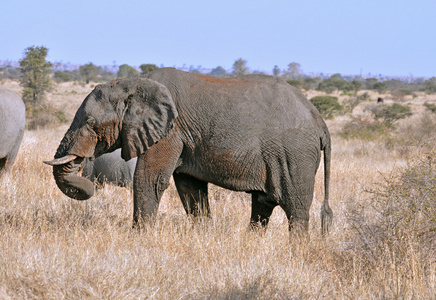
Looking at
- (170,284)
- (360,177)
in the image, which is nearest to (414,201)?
(170,284)

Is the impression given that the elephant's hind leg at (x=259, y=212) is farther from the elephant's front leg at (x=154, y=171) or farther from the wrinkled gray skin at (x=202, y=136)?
the elephant's front leg at (x=154, y=171)

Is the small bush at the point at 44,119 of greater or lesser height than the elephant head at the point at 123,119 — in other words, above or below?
below

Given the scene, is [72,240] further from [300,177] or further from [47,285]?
[300,177]

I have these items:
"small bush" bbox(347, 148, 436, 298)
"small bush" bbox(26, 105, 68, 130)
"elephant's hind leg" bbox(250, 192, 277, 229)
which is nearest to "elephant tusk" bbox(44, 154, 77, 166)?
"elephant's hind leg" bbox(250, 192, 277, 229)

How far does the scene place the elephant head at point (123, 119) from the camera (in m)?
6.23

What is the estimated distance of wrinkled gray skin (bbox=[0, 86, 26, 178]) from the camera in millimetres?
9309

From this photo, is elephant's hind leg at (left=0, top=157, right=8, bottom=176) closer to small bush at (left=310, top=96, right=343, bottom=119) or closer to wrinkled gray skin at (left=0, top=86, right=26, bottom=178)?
wrinkled gray skin at (left=0, top=86, right=26, bottom=178)

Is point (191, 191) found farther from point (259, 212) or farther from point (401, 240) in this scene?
point (401, 240)

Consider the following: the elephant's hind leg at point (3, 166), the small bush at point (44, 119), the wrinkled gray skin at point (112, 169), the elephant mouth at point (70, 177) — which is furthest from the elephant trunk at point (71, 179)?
the small bush at point (44, 119)

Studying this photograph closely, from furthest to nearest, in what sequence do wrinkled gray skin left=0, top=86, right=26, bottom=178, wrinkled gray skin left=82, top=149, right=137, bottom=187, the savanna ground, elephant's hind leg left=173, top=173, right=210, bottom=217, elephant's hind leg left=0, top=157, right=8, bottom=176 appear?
wrinkled gray skin left=82, top=149, right=137, bottom=187 < elephant's hind leg left=0, top=157, right=8, bottom=176 < wrinkled gray skin left=0, top=86, right=26, bottom=178 < elephant's hind leg left=173, top=173, right=210, bottom=217 < the savanna ground

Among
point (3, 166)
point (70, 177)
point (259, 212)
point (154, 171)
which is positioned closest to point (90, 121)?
point (70, 177)

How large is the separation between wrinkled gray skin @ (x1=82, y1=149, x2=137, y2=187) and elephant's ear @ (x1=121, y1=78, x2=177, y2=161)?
3511mm

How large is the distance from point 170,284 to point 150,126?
6.11ft

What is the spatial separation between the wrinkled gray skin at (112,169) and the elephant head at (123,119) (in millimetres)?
3392
